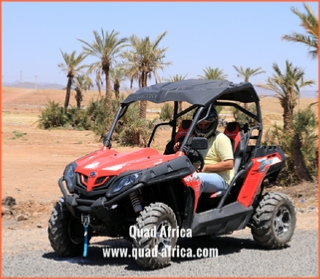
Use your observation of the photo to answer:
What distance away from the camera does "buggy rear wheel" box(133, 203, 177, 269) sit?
7586 millimetres

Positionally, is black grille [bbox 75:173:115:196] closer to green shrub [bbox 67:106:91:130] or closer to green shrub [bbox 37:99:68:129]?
green shrub [bbox 67:106:91:130]

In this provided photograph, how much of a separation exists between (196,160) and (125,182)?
4.67 feet

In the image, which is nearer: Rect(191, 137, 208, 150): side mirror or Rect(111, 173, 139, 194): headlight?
Rect(111, 173, 139, 194): headlight

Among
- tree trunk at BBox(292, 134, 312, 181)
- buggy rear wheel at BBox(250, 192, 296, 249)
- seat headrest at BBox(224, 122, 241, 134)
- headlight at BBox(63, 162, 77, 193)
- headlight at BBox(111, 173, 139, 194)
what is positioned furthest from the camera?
tree trunk at BBox(292, 134, 312, 181)

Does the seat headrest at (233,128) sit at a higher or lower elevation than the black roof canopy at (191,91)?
lower

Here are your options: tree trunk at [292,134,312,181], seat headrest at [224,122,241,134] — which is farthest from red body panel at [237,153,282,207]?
tree trunk at [292,134,312,181]

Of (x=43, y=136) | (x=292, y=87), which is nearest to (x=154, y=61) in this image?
(x=43, y=136)

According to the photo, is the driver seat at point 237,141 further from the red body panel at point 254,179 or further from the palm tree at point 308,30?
the palm tree at point 308,30

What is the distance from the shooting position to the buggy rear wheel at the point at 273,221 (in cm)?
904

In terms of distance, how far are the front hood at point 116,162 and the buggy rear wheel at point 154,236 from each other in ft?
1.63

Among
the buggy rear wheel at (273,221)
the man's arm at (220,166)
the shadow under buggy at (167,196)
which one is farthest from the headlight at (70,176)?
the buggy rear wheel at (273,221)

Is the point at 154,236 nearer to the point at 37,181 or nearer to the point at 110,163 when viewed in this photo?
the point at 110,163

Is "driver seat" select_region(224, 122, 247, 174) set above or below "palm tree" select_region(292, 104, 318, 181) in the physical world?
above

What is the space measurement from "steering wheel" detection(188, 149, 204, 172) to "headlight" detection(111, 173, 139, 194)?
4.01ft
